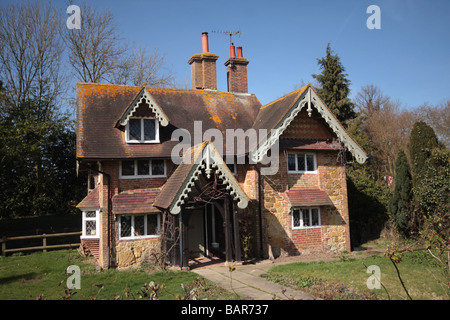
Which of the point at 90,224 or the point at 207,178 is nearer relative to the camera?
the point at 90,224

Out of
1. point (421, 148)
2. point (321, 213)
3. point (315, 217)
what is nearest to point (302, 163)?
point (321, 213)

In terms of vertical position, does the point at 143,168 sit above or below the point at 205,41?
below

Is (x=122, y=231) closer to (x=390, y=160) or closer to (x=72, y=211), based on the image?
(x=72, y=211)

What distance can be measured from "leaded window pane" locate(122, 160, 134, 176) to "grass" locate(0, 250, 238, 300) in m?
4.23

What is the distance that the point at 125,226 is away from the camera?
1550cm

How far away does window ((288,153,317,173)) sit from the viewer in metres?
17.4

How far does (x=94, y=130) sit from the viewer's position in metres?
16.3

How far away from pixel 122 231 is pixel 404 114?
28.1 m

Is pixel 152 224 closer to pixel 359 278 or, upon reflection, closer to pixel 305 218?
pixel 305 218

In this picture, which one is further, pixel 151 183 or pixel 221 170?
pixel 151 183

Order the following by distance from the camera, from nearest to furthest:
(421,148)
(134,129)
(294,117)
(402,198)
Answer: (134,129)
(294,117)
(402,198)
(421,148)

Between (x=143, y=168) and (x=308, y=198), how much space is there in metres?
7.88
